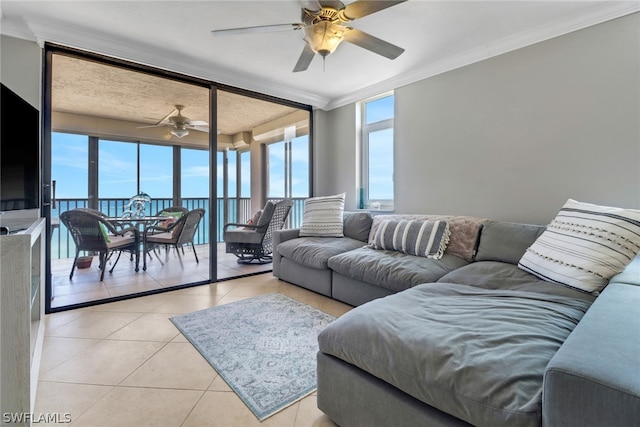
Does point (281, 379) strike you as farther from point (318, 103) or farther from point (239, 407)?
point (318, 103)

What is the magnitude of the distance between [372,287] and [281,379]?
112 cm

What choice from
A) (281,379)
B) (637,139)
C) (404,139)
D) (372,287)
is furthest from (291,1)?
(637,139)

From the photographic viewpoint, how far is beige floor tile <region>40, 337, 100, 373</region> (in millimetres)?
1786

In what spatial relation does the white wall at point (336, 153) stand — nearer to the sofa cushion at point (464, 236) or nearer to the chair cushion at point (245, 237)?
the chair cushion at point (245, 237)

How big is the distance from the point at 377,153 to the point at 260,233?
197cm

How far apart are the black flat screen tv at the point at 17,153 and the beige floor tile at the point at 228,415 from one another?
1.50 meters

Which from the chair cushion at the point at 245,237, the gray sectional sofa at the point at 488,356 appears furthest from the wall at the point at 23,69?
the gray sectional sofa at the point at 488,356

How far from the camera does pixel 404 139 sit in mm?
3498

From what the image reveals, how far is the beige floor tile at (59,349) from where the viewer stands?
179 cm

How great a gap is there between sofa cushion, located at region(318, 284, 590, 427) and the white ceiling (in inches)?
82.3

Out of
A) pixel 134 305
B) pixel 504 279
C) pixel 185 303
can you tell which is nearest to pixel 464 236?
pixel 504 279

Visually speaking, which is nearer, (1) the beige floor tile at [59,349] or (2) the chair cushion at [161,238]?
(1) the beige floor tile at [59,349]

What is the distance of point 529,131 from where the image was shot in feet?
8.36

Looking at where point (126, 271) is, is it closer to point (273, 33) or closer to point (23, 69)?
point (23, 69)
